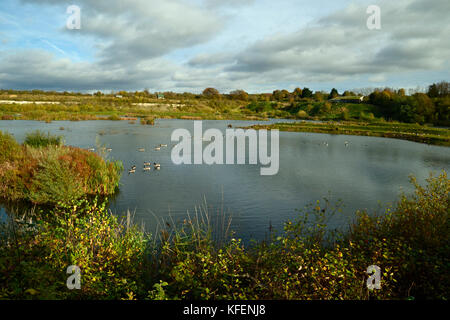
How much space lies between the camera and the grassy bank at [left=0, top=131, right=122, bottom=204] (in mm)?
11969

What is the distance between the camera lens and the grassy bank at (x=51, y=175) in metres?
12.0

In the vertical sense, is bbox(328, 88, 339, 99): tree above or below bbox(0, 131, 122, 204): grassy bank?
above

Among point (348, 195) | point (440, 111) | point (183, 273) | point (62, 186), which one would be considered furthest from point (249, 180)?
point (440, 111)

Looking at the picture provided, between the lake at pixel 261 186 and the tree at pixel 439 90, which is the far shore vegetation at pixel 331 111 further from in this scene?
the lake at pixel 261 186

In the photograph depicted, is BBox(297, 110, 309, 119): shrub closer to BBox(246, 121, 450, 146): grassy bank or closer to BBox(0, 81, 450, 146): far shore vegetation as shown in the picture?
BBox(0, 81, 450, 146): far shore vegetation

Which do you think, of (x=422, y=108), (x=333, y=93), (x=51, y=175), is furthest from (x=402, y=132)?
(x=333, y=93)

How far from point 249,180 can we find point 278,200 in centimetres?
414

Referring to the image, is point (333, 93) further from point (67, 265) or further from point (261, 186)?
point (67, 265)

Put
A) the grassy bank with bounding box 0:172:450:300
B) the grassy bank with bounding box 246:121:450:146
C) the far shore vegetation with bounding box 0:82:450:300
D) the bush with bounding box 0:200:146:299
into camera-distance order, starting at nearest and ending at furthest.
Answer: the bush with bounding box 0:200:146:299 < the grassy bank with bounding box 0:172:450:300 < the far shore vegetation with bounding box 0:82:450:300 < the grassy bank with bounding box 246:121:450:146

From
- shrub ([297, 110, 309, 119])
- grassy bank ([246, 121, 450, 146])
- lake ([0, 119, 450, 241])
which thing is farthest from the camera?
shrub ([297, 110, 309, 119])

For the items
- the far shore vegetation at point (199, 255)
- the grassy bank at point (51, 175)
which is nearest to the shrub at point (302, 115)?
the far shore vegetation at point (199, 255)

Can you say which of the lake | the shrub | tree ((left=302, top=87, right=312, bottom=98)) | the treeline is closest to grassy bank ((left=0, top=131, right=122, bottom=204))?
the lake

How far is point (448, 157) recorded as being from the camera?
2761 cm
